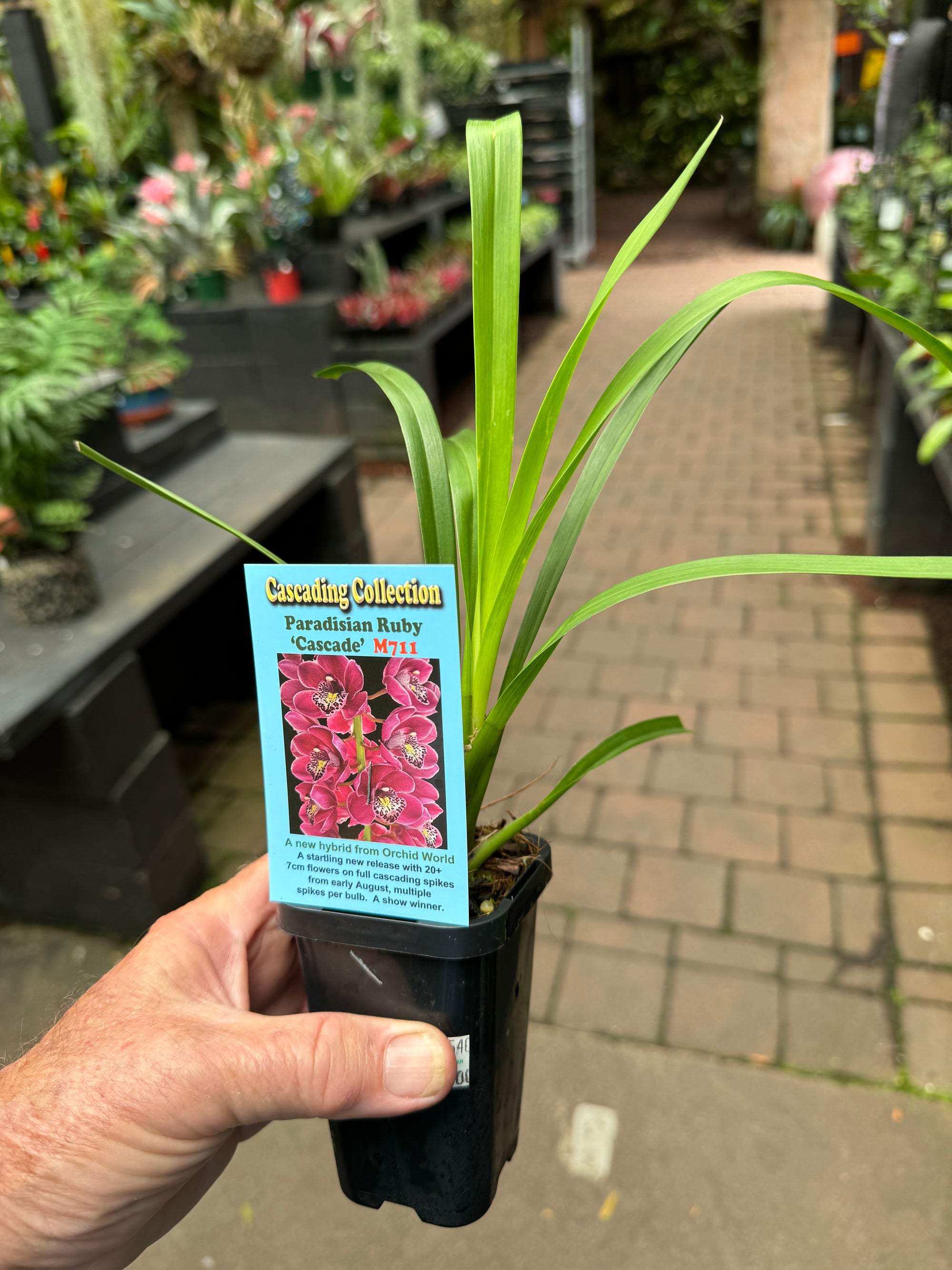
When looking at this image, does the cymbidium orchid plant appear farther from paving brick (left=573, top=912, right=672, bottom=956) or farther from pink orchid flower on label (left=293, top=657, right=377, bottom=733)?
paving brick (left=573, top=912, right=672, bottom=956)

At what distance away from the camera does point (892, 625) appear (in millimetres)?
3117

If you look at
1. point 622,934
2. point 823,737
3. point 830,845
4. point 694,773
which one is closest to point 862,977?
point 830,845

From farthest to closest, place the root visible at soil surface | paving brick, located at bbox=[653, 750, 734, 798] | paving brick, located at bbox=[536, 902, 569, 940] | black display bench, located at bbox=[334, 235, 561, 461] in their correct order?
black display bench, located at bbox=[334, 235, 561, 461], paving brick, located at bbox=[653, 750, 734, 798], paving brick, located at bbox=[536, 902, 569, 940], the root visible at soil surface

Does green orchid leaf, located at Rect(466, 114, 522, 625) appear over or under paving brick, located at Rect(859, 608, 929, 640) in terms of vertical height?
over

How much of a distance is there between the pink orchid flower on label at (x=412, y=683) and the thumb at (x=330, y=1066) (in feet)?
1.08

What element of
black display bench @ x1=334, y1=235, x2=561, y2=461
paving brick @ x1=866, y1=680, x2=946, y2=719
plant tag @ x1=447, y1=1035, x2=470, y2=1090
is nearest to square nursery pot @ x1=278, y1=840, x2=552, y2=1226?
plant tag @ x1=447, y1=1035, x2=470, y2=1090

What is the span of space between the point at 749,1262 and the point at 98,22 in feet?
23.5

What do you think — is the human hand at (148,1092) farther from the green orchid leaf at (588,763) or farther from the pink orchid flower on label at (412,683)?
the pink orchid flower on label at (412,683)

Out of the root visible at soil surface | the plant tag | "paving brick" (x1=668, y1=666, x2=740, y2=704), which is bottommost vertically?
"paving brick" (x1=668, y1=666, x2=740, y2=704)

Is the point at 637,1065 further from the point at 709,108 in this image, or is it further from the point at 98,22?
the point at 709,108

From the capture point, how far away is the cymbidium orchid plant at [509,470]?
2.34 feet

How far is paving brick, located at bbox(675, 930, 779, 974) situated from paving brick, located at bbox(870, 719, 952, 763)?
0.81 meters

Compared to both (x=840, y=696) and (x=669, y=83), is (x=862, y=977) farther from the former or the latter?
(x=669, y=83)

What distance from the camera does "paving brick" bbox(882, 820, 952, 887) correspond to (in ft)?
6.95
